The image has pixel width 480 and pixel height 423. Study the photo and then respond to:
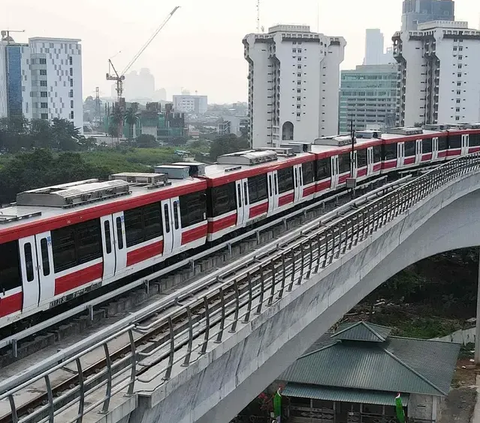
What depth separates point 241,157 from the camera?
19.9 meters

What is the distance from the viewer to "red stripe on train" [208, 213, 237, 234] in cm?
1698

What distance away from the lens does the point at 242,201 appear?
18.5 m

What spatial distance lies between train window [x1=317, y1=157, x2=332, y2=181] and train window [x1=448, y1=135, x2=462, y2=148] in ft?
37.7

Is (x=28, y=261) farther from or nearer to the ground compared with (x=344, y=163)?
nearer to the ground

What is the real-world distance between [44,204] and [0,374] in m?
3.82

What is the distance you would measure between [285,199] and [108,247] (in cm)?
919

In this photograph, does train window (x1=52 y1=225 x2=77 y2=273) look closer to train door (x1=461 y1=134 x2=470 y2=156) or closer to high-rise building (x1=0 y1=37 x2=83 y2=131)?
train door (x1=461 y1=134 x2=470 y2=156)

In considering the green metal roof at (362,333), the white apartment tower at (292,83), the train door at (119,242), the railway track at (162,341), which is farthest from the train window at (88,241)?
the white apartment tower at (292,83)

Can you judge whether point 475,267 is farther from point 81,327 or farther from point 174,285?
point 81,327

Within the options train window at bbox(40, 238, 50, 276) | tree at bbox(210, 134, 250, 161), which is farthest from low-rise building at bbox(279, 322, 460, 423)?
tree at bbox(210, 134, 250, 161)

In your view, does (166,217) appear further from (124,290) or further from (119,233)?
(124,290)

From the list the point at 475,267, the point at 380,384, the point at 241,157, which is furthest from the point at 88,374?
the point at 475,267

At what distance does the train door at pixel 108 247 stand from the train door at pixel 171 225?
1890 millimetres

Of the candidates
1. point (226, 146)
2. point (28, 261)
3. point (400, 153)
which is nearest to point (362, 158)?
point (400, 153)
